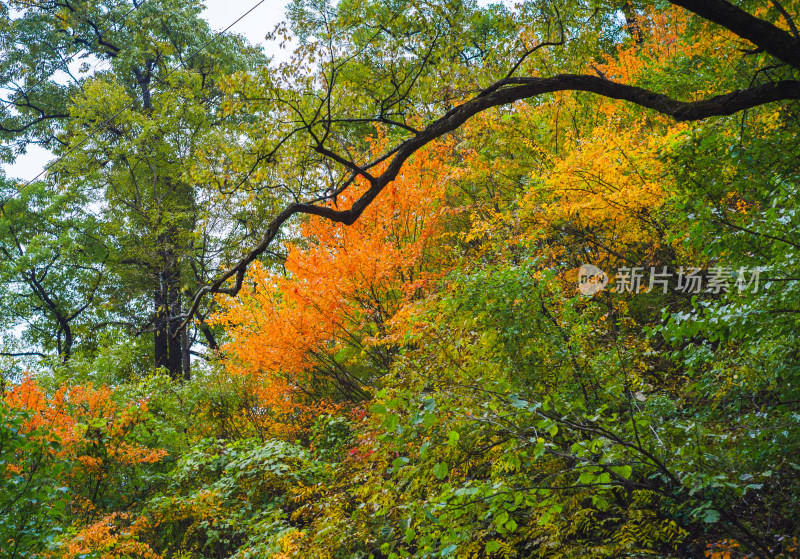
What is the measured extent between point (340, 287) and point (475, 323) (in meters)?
4.03

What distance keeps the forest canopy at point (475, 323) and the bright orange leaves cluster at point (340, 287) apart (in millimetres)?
53

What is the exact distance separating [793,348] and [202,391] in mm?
10190

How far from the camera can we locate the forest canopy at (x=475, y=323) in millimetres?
3270

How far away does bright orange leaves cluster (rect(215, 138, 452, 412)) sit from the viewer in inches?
342

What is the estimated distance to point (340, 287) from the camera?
27.8ft

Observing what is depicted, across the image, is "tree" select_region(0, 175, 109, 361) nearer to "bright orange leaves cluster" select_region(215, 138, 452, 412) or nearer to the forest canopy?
the forest canopy

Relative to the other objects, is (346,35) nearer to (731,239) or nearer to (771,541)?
(731,239)

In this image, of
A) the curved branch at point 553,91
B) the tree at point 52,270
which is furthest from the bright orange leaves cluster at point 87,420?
the tree at point 52,270

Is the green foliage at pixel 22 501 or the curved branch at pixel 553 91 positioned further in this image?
the green foliage at pixel 22 501

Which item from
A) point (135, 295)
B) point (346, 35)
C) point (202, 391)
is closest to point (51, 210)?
point (135, 295)

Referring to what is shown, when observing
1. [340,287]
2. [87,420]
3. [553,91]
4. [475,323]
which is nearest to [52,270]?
[87,420]

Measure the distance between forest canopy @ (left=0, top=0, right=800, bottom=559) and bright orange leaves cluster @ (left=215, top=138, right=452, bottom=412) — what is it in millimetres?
53

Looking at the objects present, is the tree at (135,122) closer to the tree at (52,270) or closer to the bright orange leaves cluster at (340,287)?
the tree at (52,270)

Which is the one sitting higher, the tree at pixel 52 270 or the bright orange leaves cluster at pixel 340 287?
the tree at pixel 52 270
